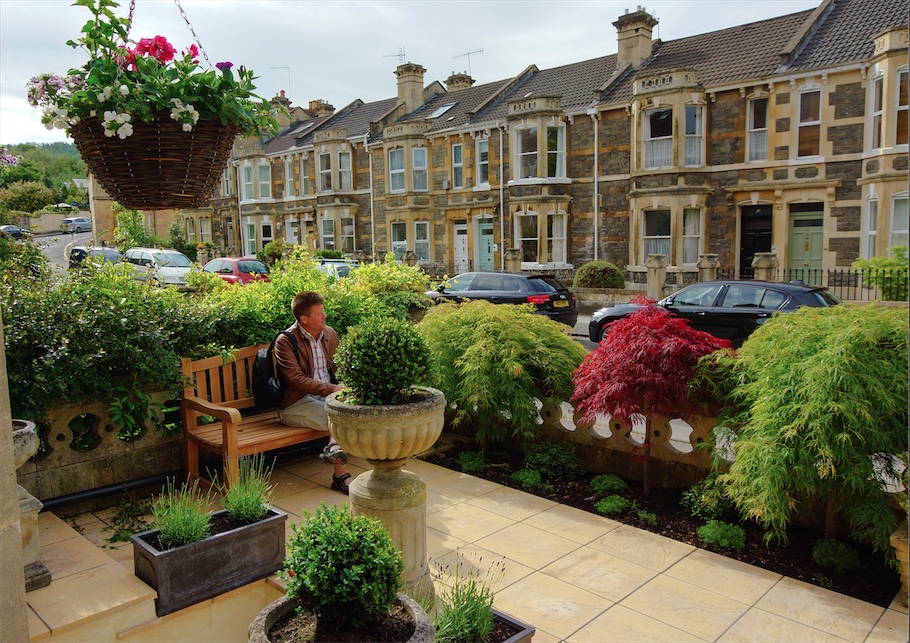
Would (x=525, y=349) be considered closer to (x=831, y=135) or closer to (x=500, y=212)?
(x=831, y=135)

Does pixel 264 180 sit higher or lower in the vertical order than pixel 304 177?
higher

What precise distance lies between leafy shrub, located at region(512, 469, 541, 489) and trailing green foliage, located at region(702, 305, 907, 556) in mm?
1853

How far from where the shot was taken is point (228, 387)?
6520mm

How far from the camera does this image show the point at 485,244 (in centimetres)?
3161

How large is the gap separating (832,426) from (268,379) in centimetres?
450

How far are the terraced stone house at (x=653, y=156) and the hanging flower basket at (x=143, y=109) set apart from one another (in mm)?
19496

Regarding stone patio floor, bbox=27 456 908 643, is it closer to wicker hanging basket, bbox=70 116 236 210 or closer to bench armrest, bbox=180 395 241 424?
bench armrest, bbox=180 395 241 424

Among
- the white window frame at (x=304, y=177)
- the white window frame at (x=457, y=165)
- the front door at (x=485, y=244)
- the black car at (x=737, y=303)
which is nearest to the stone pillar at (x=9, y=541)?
the black car at (x=737, y=303)

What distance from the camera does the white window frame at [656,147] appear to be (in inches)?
975

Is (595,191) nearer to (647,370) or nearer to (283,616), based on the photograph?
(647,370)

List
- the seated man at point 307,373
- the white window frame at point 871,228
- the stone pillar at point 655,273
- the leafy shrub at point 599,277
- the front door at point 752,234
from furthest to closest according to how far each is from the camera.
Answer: the front door at point 752,234 < the leafy shrub at point 599,277 < the stone pillar at point 655,273 < the white window frame at point 871,228 < the seated man at point 307,373

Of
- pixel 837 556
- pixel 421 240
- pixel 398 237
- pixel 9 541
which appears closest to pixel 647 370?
pixel 837 556

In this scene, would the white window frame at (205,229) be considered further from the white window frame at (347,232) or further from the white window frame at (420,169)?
the white window frame at (420,169)

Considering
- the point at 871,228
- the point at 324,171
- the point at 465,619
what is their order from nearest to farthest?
the point at 465,619 < the point at 871,228 < the point at 324,171
